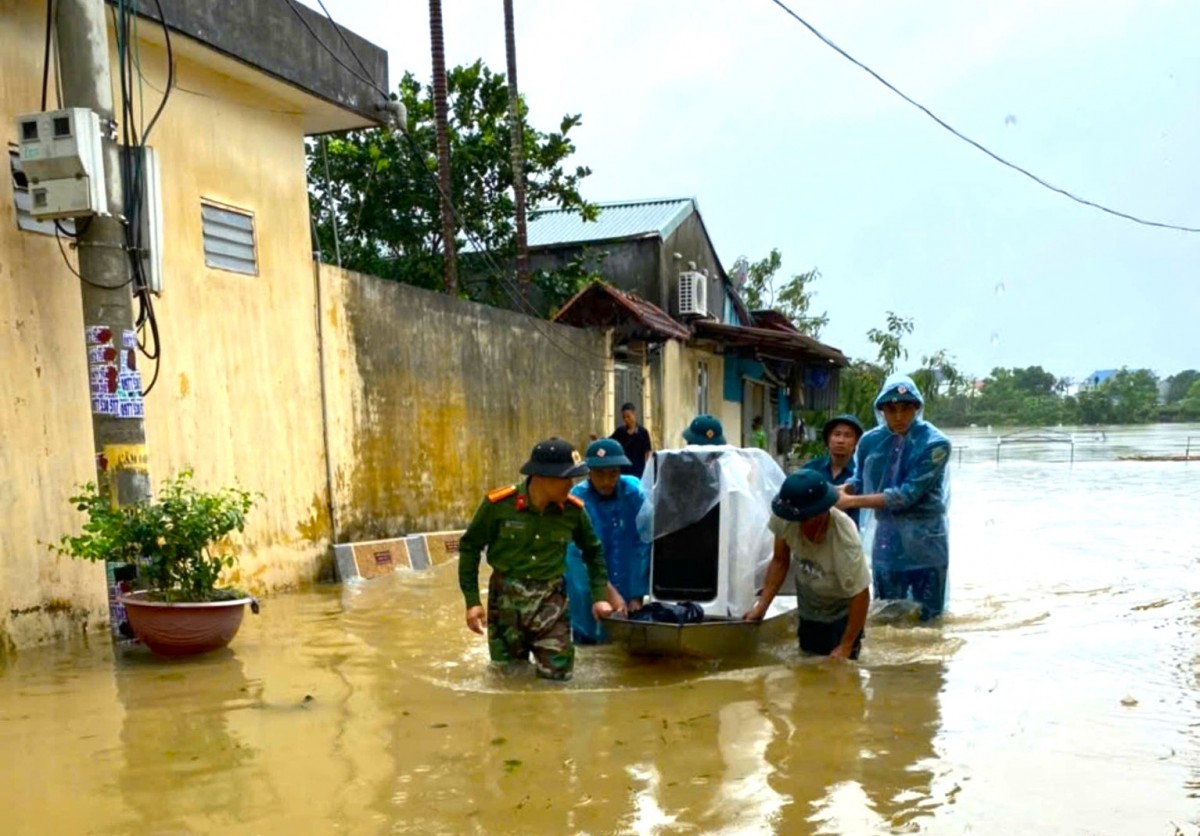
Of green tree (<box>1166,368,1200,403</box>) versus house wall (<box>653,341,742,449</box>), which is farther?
green tree (<box>1166,368,1200,403</box>)

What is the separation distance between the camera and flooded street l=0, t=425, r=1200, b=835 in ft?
10.9

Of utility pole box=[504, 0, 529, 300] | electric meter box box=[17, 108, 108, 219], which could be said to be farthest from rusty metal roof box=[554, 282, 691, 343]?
electric meter box box=[17, 108, 108, 219]

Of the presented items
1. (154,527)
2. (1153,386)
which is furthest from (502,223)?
(1153,386)

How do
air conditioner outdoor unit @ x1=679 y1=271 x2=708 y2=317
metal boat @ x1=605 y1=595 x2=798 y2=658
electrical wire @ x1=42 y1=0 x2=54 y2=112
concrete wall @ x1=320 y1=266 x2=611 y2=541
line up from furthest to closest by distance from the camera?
air conditioner outdoor unit @ x1=679 y1=271 x2=708 y2=317, concrete wall @ x1=320 y1=266 x2=611 y2=541, electrical wire @ x1=42 y1=0 x2=54 y2=112, metal boat @ x1=605 y1=595 x2=798 y2=658

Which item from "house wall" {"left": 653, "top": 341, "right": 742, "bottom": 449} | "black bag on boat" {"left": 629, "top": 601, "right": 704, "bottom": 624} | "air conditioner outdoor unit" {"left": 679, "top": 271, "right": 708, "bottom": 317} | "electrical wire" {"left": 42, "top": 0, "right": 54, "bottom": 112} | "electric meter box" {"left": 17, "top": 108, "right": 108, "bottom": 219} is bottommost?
"black bag on boat" {"left": 629, "top": 601, "right": 704, "bottom": 624}

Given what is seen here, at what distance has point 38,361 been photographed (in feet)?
18.5

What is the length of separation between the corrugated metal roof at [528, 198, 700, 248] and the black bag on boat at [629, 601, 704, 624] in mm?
16736

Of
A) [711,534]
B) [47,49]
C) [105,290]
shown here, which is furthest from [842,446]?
[47,49]

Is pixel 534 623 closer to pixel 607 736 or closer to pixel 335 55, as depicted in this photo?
pixel 607 736

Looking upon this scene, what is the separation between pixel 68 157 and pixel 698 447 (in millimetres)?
3847

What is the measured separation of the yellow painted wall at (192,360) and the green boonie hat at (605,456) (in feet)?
10.4

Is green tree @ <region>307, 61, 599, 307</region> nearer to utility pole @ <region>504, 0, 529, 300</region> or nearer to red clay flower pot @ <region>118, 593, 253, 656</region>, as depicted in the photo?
utility pole @ <region>504, 0, 529, 300</region>

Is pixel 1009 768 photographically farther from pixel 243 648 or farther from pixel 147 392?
pixel 147 392

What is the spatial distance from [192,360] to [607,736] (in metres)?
4.43
